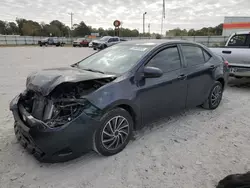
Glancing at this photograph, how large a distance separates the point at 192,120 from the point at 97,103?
2272mm

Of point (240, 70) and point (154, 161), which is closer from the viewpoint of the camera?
point (154, 161)

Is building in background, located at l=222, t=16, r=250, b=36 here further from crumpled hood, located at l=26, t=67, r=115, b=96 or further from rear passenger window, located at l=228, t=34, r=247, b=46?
crumpled hood, located at l=26, t=67, r=115, b=96

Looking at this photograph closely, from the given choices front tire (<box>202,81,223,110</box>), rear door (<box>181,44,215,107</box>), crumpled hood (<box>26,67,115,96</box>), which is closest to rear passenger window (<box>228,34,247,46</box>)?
front tire (<box>202,81,223,110</box>)

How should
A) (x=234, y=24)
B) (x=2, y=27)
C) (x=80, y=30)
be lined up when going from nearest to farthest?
(x=234, y=24), (x=2, y=27), (x=80, y=30)

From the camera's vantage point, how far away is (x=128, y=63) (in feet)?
9.69

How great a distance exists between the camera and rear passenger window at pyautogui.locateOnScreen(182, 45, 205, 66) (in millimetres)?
3598

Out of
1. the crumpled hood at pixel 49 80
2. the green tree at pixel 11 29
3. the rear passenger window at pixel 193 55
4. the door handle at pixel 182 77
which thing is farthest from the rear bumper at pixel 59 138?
the green tree at pixel 11 29

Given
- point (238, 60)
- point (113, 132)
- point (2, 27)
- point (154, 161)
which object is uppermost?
point (2, 27)

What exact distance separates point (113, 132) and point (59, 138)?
2.40ft

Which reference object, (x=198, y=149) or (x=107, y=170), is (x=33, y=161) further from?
(x=198, y=149)

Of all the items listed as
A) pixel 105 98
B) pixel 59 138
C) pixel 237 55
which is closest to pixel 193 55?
pixel 105 98

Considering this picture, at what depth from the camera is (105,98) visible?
2402 mm

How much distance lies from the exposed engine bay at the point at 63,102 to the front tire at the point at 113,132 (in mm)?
373

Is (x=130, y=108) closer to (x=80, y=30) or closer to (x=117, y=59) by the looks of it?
(x=117, y=59)
